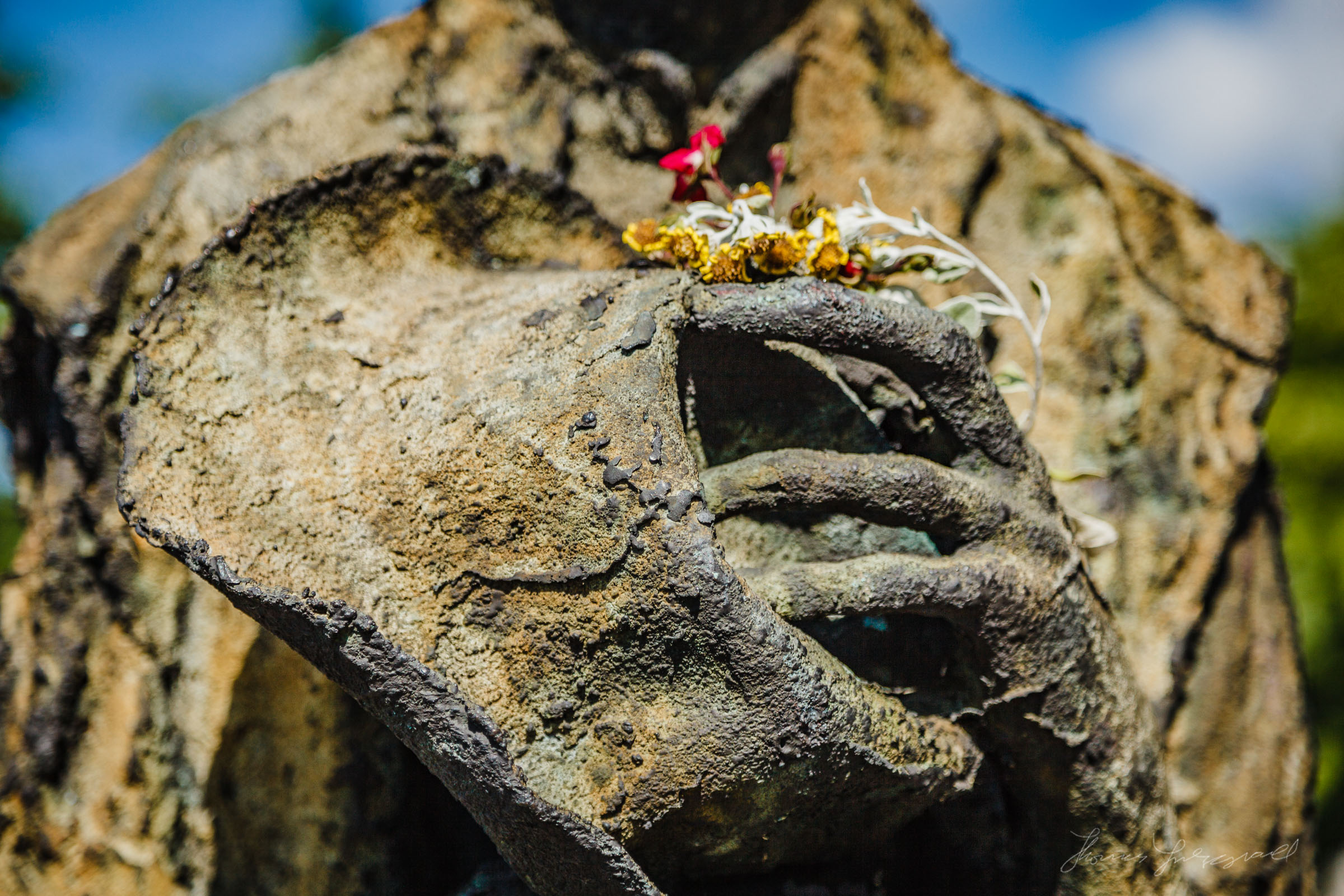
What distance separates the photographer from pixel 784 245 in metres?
1.05

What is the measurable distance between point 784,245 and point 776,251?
0.01 m

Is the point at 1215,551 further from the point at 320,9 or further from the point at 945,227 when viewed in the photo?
the point at 320,9

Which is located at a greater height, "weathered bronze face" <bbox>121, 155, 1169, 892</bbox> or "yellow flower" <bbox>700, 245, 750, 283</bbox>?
"yellow flower" <bbox>700, 245, 750, 283</bbox>

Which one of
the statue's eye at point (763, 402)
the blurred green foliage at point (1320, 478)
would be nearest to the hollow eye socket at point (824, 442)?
the statue's eye at point (763, 402)

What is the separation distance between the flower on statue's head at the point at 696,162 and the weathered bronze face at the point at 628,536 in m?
0.14

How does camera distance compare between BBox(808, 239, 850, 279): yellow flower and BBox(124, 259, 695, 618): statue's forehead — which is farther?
BBox(808, 239, 850, 279): yellow flower

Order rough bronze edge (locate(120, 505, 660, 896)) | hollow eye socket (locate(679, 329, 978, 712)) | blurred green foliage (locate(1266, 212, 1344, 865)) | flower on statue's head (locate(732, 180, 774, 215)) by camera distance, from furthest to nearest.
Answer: blurred green foliage (locate(1266, 212, 1344, 865))
flower on statue's head (locate(732, 180, 774, 215))
hollow eye socket (locate(679, 329, 978, 712))
rough bronze edge (locate(120, 505, 660, 896))

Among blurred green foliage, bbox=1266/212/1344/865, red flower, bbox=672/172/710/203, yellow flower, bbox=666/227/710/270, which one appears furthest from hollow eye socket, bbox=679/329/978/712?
blurred green foliage, bbox=1266/212/1344/865

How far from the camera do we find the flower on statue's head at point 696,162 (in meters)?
1.18

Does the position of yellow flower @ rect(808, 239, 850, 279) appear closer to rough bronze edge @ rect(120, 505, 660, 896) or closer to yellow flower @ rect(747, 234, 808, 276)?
yellow flower @ rect(747, 234, 808, 276)

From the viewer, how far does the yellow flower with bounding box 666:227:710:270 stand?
1.08 meters

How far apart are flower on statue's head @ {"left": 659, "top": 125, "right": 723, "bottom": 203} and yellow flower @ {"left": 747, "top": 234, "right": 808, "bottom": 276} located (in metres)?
0.17

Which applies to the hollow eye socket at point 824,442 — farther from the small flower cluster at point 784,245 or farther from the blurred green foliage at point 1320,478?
the blurred green foliage at point 1320,478

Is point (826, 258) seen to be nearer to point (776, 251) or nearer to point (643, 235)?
point (776, 251)
